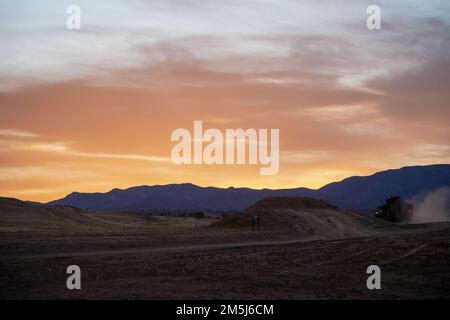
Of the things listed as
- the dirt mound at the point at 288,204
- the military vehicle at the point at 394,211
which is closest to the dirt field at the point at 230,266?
the dirt mound at the point at 288,204

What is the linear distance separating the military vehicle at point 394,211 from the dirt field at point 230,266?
1280 inches

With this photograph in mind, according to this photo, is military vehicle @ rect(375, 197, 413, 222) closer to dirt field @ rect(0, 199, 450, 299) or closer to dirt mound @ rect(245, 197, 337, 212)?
dirt mound @ rect(245, 197, 337, 212)

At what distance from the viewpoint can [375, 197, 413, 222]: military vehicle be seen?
274ft

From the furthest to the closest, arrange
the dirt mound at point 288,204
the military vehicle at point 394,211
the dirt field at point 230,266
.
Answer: the military vehicle at point 394,211 < the dirt mound at point 288,204 < the dirt field at point 230,266

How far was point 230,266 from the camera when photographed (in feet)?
101

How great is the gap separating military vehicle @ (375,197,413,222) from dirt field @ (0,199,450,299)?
32.5 metres

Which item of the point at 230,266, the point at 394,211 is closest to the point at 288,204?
the point at 394,211

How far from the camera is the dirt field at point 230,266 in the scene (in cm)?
2323

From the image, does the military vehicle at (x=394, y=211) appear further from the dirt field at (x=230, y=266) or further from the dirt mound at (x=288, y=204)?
the dirt field at (x=230, y=266)

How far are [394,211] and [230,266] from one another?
5741 cm
